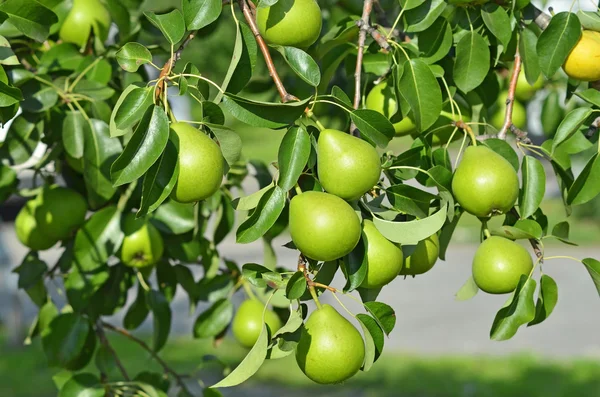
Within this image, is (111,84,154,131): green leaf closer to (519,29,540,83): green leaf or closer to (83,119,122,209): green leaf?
(83,119,122,209): green leaf

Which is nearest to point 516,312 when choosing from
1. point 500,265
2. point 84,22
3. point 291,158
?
point 500,265

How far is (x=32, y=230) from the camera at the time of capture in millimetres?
1604

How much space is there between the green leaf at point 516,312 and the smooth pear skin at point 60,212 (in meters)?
0.86

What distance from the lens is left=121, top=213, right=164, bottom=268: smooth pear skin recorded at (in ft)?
5.14

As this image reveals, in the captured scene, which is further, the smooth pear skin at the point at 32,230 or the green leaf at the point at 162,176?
the smooth pear skin at the point at 32,230

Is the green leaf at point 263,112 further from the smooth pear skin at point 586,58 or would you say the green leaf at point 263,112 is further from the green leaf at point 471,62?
the smooth pear skin at point 586,58

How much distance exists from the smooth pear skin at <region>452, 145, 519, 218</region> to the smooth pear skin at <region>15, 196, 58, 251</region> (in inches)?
35.2

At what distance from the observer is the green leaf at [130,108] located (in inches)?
38.0

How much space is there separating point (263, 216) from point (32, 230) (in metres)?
0.82

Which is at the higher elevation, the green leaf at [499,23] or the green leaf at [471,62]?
the green leaf at [499,23]

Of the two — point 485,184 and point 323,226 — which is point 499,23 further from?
point 323,226

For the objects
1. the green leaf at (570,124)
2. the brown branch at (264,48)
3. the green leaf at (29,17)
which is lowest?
the green leaf at (29,17)

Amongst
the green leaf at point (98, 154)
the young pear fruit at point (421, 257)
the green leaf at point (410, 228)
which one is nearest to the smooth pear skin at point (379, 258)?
the green leaf at point (410, 228)

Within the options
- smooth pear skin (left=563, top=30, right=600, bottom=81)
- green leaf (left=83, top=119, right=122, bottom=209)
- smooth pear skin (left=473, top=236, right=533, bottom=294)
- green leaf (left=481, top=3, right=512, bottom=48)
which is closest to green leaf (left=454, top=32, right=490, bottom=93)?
green leaf (left=481, top=3, right=512, bottom=48)
